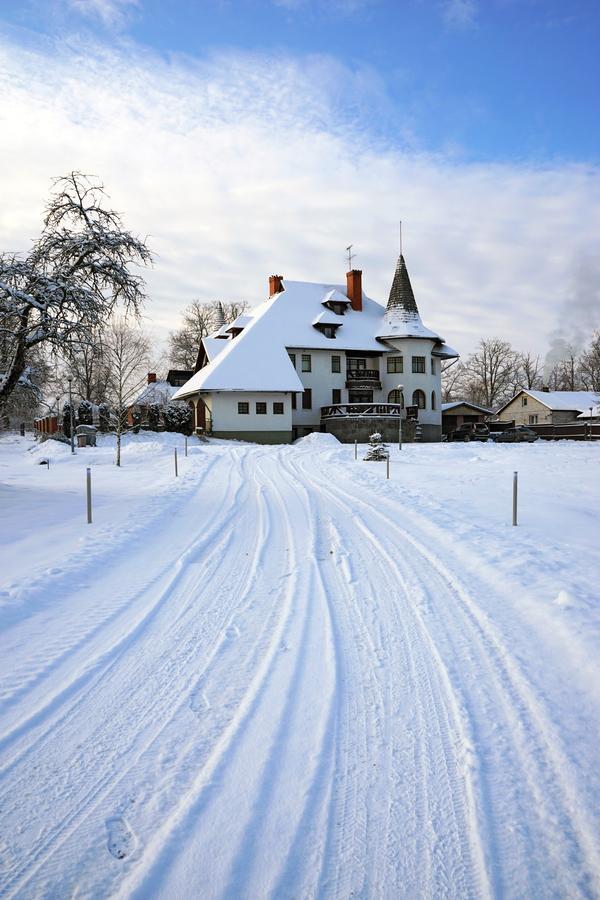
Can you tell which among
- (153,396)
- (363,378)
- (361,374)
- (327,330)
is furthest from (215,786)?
(153,396)

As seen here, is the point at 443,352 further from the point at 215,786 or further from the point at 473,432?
the point at 215,786

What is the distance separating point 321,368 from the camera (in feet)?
142

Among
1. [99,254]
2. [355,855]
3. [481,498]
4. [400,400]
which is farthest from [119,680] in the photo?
[400,400]

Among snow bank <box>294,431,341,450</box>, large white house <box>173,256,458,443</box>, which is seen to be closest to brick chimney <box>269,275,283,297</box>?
large white house <box>173,256,458,443</box>

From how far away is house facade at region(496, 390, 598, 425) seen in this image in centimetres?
6312

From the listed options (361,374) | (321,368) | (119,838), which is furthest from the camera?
(361,374)

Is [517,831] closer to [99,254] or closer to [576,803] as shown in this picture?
[576,803]

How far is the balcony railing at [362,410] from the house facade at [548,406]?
28703 mm

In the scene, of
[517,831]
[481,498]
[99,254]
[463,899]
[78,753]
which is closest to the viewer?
[463,899]

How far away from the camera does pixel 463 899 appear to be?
2389 mm

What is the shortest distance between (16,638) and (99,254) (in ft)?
40.4

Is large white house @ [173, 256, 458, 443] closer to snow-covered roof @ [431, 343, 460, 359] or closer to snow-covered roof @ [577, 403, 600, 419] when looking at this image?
snow-covered roof @ [431, 343, 460, 359]

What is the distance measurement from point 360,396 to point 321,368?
169 inches

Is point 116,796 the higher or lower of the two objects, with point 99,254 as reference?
lower
